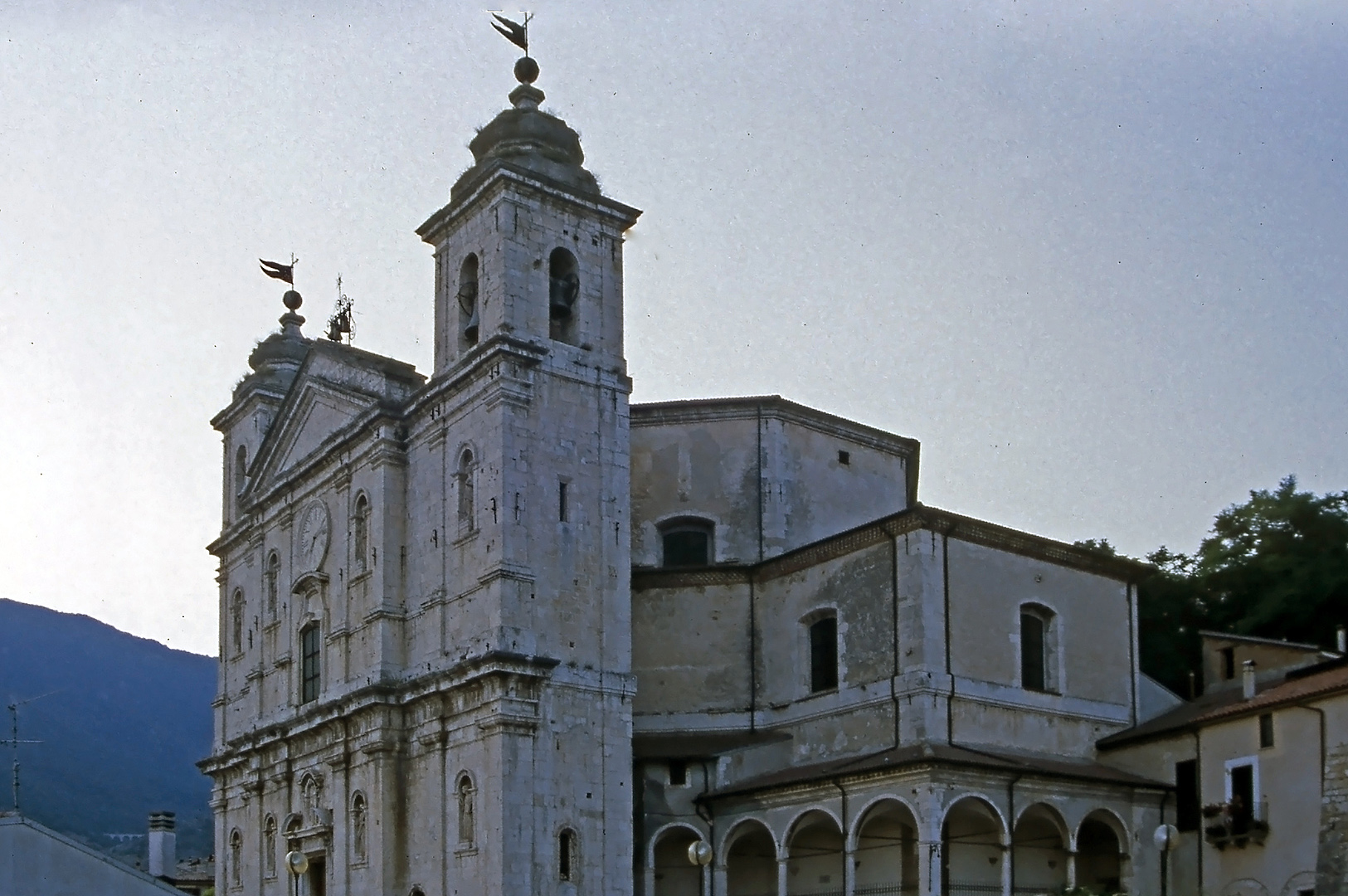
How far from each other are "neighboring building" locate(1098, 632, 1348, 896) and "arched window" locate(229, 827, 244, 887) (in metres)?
19.4

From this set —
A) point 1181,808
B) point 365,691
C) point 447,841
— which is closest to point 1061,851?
point 1181,808

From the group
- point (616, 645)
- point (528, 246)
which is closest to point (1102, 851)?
point (616, 645)

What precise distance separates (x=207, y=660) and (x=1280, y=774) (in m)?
154

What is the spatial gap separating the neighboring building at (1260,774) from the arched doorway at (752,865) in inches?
269

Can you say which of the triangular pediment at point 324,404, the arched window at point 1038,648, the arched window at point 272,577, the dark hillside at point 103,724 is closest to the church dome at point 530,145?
the triangular pediment at point 324,404

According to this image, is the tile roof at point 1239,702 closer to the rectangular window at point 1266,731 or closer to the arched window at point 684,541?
the rectangular window at point 1266,731

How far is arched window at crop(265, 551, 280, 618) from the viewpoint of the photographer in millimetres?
39438

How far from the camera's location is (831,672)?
110 ft

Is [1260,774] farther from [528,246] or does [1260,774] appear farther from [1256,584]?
[528,246]

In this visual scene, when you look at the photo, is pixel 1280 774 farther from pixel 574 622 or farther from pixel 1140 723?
pixel 574 622

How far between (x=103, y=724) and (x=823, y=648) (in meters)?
126

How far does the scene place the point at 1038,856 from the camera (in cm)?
3244

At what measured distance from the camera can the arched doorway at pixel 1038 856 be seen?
105 feet

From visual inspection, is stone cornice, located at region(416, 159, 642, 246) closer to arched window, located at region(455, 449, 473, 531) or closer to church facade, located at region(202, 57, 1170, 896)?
church facade, located at region(202, 57, 1170, 896)
